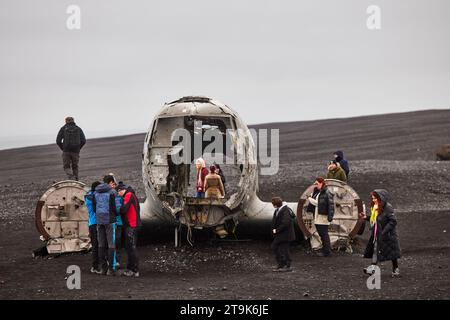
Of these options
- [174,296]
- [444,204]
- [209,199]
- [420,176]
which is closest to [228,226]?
[209,199]

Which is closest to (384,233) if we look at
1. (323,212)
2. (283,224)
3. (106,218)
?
(283,224)

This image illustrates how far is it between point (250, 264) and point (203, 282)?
2.28 metres

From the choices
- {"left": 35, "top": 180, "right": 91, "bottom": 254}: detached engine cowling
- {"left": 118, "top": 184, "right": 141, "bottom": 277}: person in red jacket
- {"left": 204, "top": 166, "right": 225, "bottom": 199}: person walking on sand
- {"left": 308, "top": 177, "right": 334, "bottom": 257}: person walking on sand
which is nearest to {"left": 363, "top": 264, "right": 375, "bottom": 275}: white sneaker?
{"left": 308, "top": 177, "right": 334, "bottom": 257}: person walking on sand

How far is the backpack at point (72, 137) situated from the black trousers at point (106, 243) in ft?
19.3

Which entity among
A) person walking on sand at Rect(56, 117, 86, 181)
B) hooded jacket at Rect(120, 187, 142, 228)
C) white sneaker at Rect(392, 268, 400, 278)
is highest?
person walking on sand at Rect(56, 117, 86, 181)

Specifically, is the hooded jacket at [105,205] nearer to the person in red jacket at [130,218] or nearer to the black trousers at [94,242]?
the person in red jacket at [130,218]

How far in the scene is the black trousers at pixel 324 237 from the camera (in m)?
20.1

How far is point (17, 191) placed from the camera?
109ft

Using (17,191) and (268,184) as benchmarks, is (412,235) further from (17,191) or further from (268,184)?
(17,191)

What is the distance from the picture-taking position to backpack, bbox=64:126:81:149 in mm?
23406

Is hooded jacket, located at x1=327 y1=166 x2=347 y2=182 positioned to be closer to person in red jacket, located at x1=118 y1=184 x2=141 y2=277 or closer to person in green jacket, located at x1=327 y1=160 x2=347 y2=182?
person in green jacket, located at x1=327 y1=160 x2=347 y2=182

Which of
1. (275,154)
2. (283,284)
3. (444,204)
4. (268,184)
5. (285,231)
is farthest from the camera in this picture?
(275,154)

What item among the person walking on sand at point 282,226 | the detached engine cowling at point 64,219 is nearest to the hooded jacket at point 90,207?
the detached engine cowling at point 64,219

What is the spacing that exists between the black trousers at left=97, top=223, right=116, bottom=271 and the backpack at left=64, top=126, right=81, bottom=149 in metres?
5.87
